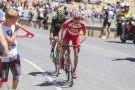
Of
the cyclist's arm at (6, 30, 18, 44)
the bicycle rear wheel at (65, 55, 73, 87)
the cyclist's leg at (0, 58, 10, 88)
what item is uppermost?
the cyclist's arm at (6, 30, 18, 44)

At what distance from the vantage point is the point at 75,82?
11344 mm

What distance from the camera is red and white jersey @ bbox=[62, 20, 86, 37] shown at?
36.0ft

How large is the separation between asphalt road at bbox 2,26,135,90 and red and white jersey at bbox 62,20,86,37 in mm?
1235

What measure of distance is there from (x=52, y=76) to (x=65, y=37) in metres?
1.37

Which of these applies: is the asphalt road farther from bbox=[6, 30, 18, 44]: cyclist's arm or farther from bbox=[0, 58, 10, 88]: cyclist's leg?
bbox=[6, 30, 18, 44]: cyclist's arm

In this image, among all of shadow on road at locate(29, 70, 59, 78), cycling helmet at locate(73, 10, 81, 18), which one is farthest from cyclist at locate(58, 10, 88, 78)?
shadow on road at locate(29, 70, 59, 78)

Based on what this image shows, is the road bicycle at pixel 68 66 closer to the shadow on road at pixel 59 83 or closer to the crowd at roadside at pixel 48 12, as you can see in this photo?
the shadow on road at pixel 59 83

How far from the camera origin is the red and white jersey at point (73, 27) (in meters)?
11.0

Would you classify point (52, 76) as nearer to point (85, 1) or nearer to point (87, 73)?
point (87, 73)

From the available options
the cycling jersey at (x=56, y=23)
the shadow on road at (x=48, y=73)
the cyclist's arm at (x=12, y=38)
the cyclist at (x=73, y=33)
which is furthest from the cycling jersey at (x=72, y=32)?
the cyclist's arm at (x=12, y=38)

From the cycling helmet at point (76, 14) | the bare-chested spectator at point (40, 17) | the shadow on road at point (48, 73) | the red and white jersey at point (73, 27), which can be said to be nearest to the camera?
the cycling helmet at point (76, 14)

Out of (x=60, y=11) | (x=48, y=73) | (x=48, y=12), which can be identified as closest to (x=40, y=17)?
(x=48, y=12)

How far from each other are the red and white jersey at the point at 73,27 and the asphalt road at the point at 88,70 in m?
1.23

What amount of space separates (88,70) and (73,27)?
8.68ft
